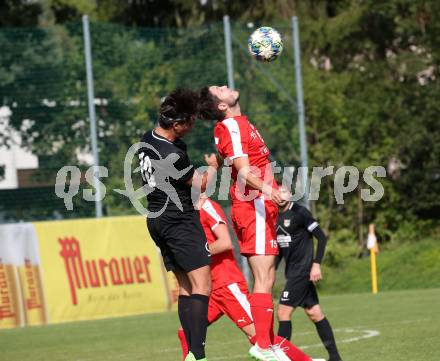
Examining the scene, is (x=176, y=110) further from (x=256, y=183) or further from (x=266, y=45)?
(x=266, y=45)

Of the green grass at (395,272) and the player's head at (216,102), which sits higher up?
the player's head at (216,102)

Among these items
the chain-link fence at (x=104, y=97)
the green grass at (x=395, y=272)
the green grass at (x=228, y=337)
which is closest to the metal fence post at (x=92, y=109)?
the chain-link fence at (x=104, y=97)

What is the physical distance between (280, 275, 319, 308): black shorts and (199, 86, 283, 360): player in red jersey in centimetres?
207

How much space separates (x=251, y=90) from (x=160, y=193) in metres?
15.0

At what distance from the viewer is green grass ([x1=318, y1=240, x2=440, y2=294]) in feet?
75.3

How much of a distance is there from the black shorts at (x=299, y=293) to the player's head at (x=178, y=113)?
2.87 m

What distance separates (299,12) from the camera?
31906 mm

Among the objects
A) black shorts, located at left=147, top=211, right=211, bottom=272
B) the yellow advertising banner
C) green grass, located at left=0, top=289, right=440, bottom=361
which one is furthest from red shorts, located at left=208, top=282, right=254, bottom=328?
the yellow advertising banner

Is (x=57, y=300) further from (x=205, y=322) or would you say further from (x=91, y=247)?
(x=205, y=322)

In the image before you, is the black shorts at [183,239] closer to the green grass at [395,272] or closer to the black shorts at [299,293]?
the black shorts at [299,293]

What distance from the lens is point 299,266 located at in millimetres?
10648

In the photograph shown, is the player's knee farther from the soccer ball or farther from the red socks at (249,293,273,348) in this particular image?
the soccer ball

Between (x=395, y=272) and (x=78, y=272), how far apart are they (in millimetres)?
8199

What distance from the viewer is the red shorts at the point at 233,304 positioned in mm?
9078
